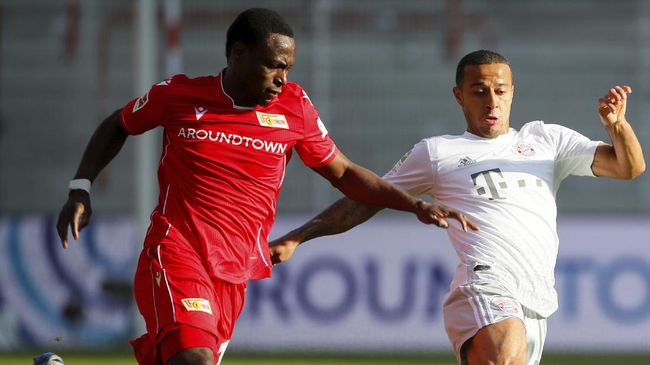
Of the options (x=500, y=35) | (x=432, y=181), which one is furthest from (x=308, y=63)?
(x=432, y=181)

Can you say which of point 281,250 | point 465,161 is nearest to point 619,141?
point 465,161

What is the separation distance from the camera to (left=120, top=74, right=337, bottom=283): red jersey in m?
6.52

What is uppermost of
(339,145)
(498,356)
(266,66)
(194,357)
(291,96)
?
(266,66)

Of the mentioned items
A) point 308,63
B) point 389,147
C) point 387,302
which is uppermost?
point 308,63

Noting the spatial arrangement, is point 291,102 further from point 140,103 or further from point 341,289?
point 341,289

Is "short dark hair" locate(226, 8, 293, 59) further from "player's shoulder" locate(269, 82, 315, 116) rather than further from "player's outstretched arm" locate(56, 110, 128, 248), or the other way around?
"player's outstretched arm" locate(56, 110, 128, 248)

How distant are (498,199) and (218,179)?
1517mm

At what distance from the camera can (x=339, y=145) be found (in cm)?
1631

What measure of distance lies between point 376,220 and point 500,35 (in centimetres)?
314

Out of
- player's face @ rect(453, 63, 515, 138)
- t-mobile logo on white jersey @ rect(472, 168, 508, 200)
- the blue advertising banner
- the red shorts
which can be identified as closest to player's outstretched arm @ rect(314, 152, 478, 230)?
t-mobile logo on white jersey @ rect(472, 168, 508, 200)

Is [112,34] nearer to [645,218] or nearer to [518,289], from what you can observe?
[645,218]

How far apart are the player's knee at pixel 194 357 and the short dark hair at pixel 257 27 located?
155 cm

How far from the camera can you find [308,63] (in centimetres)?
1650

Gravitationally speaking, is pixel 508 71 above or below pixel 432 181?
above
